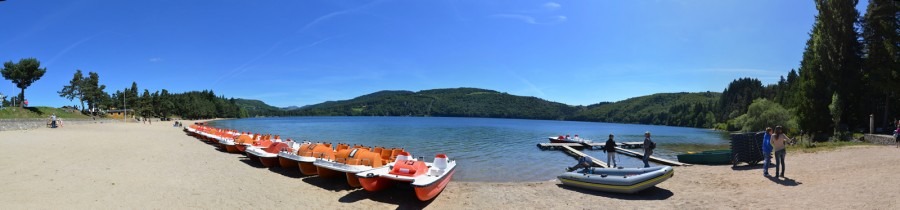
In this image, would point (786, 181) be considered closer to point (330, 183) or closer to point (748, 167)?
point (748, 167)

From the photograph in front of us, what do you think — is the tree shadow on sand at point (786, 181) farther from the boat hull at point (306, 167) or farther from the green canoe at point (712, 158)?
the boat hull at point (306, 167)

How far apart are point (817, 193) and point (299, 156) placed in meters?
14.4

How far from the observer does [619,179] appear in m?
10.5

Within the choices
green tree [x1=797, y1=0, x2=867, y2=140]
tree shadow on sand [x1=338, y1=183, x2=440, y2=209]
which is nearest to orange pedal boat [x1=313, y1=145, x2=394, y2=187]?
tree shadow on sand [x1=338, y1=183, x2=440, y2=209]

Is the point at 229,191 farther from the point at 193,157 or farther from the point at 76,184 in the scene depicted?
the point at 193,157

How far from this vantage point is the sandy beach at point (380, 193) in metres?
8.48

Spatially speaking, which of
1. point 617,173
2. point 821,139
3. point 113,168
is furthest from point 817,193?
point 821,139

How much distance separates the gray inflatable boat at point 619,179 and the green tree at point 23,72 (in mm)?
65834

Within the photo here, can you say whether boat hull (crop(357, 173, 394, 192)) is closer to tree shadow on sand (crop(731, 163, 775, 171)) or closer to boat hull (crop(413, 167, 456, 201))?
boat hull (crop(413, 167, 456, 201))

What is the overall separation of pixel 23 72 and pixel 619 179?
6752 cm

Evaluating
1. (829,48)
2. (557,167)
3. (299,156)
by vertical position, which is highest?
(829,48)

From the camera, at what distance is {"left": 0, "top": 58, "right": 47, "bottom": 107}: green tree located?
46.3 m

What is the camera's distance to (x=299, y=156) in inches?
521

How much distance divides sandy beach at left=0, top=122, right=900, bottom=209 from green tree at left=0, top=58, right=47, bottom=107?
4849cm
